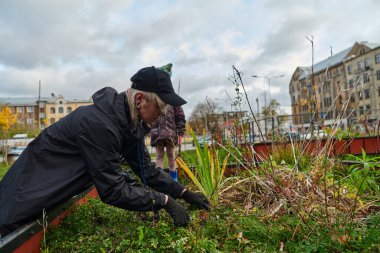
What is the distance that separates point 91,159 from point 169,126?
331 cm

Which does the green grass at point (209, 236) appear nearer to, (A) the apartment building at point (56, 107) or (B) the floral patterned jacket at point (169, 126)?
(B) the floral patterned jacket at point (169, 126)

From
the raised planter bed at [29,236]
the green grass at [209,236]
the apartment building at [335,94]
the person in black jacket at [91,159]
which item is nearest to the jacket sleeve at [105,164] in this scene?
the person in black jacket at [91,159]

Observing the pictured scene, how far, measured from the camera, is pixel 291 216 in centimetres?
231

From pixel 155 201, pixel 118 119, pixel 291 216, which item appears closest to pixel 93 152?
pixel 118 119

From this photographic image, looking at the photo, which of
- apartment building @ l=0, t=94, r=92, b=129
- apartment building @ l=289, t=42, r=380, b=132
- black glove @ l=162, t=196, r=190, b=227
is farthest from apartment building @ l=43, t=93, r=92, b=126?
black glove @ l=162, t=196, r=190, b=227

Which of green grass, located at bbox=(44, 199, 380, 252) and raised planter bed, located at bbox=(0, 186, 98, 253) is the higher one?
raised planter bed, located at bbox=(0, 186, 98, 253)

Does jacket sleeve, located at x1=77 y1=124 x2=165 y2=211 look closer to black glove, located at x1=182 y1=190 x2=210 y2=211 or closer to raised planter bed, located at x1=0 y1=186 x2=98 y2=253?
raised planter bed, located at x1=0 y1=186 x2=98 y2=253

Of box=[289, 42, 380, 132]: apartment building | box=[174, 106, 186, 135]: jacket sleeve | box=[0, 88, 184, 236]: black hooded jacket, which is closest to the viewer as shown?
box=[0, 88, 184, 236]: black hooded jacket

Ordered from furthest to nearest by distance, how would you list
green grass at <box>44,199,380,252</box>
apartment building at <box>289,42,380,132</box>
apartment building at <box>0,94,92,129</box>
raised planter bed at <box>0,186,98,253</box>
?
1. apartment building at <box>0,94,92,129</box>
2. apartment building at <box>289,42,380,132</box>
3. green grass at <box>44,199,380,252</box>
4. raised planter bed at <box>0,186,98,253</box>

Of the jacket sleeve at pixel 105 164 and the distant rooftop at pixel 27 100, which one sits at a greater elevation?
the distant rooftop at pixel 27 100

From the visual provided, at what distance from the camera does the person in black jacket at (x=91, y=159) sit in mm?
1894

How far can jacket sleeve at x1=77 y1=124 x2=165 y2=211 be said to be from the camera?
189 centimetres

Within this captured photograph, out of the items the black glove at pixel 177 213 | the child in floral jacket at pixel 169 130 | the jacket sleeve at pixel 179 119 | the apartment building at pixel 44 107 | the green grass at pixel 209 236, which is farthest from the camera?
the apartment building at pixel 44 107

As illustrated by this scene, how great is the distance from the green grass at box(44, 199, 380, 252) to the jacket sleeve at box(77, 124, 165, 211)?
0.74 feet
